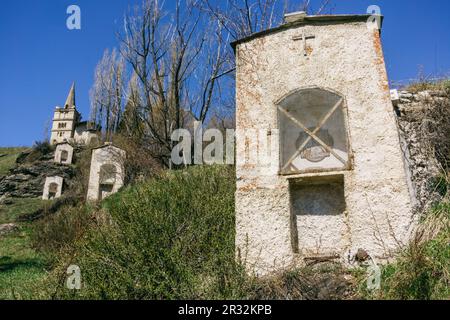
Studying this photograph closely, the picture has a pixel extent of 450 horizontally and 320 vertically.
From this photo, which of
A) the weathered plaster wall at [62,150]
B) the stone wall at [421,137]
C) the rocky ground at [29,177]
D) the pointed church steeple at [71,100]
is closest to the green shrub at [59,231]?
the stone wall at [421,137]

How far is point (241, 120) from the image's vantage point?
19.2 ft

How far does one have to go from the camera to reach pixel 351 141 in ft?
17.5

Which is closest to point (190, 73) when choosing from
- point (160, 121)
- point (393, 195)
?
point (160, 121)

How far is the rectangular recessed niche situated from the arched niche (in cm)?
29

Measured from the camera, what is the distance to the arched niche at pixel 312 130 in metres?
5.75

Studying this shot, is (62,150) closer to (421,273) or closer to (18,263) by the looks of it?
(18,263)

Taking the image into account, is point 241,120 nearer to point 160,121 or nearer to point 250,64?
point 250,64

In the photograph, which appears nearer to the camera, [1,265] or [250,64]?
[250,64]

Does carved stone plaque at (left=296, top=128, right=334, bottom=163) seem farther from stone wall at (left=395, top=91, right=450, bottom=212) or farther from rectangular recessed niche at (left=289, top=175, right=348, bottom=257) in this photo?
stone wall at (left=395, top=91, right=450, bottom=212)

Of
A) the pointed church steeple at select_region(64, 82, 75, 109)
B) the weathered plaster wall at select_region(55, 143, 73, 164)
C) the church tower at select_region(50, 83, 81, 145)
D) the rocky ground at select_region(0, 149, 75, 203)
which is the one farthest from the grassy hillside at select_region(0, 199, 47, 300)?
the pointed church steeple at select_region(64, 82, 75, 109)

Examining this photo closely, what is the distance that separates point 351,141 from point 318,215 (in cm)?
117

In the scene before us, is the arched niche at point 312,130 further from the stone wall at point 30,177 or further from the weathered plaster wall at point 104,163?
the stone wall at point 30,177

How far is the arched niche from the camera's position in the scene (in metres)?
5.75
